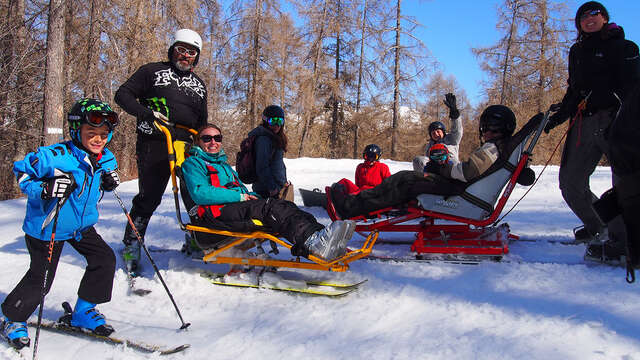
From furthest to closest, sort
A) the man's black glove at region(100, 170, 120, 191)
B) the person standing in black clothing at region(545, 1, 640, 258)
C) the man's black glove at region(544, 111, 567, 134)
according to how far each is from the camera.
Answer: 1. the man's black glove at region(544, 111, 567, 134)
2. the person standing in black clothing at region(545, 1, 640, 258)
3. the man's black glove at region(100, 170, 120, 191)

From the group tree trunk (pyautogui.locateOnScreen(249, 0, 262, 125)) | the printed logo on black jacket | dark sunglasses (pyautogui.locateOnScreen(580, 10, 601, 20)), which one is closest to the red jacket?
the printed logo on black jacket

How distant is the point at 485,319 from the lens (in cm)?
288

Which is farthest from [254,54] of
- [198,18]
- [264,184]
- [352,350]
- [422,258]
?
[352,350]

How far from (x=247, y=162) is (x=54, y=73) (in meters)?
7.20

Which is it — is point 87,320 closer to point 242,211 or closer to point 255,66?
point 242,211

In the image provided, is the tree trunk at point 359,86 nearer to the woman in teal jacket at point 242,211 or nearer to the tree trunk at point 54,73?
the tree trunk at point 54,73

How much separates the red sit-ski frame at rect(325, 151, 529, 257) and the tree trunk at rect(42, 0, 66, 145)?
315 inches

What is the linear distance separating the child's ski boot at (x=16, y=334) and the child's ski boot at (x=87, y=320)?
12.0 inches

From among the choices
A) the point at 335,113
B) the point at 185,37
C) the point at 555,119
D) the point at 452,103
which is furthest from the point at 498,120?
the point at 335,113

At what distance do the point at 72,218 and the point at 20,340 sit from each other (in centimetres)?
80

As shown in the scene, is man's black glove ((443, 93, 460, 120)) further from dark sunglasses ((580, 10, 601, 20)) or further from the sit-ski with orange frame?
the sit-ski with orange frame

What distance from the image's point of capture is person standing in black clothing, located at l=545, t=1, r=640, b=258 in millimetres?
3824

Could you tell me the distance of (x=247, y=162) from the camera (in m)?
5.38

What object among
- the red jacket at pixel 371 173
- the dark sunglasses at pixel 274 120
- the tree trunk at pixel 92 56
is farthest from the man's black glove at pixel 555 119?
the tree trunk at pixel 92 56
